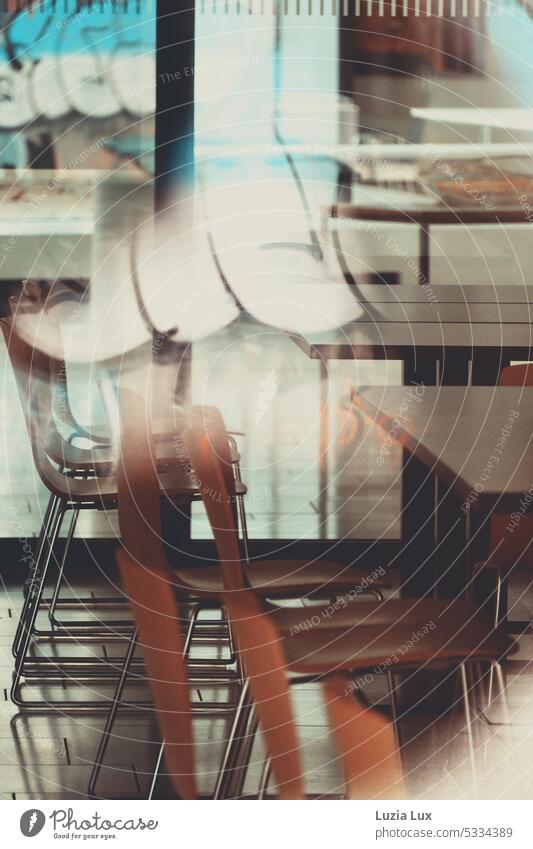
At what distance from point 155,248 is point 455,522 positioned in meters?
0.92

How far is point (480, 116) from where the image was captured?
83.2 inches

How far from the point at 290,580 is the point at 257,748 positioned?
0.69ft

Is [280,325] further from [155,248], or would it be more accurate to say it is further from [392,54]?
[392,54]

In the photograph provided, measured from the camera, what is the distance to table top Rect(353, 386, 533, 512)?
0.97 meters

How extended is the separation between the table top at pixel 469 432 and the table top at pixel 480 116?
72 centimetres

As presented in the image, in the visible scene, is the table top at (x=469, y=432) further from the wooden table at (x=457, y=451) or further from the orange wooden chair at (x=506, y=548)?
the orange wooden chair at (x=506, y=548)

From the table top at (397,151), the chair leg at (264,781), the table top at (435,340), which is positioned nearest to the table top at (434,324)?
the table top at (435,340)

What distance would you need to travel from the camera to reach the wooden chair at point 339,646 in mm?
1055

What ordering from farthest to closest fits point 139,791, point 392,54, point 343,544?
point 343,544, point 392,54, point 139,791

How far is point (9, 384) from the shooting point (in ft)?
7.39

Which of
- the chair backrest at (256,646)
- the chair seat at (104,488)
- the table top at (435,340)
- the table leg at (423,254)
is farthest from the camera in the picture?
the table leg at (423,254)

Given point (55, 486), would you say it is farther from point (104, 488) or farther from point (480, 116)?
point (480, 116)
